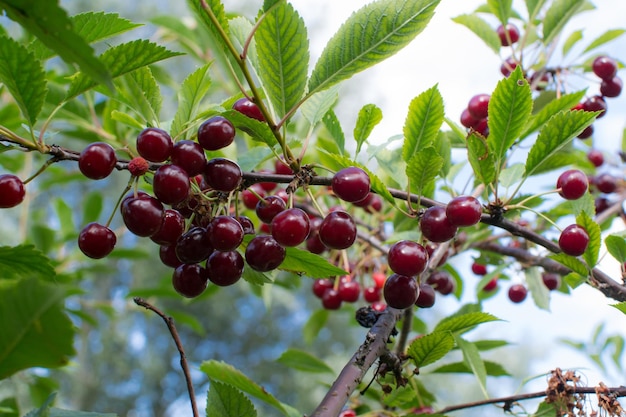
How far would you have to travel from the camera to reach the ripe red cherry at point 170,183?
58 cm

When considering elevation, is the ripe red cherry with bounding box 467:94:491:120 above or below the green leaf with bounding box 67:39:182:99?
above

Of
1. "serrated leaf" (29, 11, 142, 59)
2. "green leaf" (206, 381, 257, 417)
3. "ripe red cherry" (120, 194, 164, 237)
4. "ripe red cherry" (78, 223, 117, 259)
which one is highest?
"serrated leaf" (29, 11, 142, 59)

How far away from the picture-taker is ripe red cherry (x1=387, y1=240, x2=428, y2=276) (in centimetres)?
68

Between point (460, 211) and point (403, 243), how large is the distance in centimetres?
9

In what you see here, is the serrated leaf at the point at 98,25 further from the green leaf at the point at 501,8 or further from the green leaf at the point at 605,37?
the green leaf at the point at 605,37

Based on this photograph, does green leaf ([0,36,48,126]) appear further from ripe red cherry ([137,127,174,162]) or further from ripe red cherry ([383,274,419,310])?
ripe red cherry ([383,274,419,310])

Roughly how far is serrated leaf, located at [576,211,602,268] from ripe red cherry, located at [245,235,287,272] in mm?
478

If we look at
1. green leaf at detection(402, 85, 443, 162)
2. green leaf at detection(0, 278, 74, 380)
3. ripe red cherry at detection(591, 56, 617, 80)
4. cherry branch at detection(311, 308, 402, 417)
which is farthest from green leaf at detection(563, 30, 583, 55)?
green leaf at detection(0, 278, 74, 380)

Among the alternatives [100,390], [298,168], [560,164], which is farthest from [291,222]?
[100,390]

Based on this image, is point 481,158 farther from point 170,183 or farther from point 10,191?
point 10,191

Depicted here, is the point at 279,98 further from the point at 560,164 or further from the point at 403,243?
the point at 560,164

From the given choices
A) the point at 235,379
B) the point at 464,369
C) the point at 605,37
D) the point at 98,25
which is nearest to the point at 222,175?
the point at 98,25

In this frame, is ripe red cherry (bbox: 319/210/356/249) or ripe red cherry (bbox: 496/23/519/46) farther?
ripe red cherry (bbox: 496/23/519/46)

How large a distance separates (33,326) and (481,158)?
0.59m
